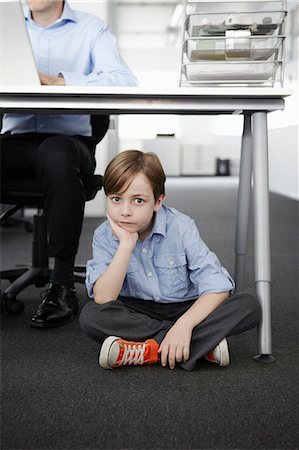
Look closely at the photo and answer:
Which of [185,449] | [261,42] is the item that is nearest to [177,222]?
[261,42]

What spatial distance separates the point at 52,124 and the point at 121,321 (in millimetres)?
812

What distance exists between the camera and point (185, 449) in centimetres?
91

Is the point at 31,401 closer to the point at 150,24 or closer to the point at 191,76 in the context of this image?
the point at 191,76

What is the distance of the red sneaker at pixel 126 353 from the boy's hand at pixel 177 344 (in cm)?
3

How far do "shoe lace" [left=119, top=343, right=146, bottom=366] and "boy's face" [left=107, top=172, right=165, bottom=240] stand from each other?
0.25 metres

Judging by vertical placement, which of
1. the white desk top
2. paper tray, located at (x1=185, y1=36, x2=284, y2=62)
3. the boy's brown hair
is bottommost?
the boy's brown hair

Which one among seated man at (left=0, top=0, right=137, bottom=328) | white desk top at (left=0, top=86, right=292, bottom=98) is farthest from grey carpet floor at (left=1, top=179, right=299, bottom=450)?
white desk top at (left=0, top=86, right=292, bottom=98)

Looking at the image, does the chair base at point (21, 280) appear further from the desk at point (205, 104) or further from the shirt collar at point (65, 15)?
the shirt collar at point (65, 15)

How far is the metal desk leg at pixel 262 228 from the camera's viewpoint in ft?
4.37

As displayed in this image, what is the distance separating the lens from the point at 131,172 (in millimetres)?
1295

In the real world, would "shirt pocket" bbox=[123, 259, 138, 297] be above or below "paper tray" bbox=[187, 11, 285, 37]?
below

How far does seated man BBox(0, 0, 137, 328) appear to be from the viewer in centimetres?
160

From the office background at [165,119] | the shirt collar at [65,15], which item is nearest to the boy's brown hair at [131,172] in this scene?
the shirt collar at [65,15]

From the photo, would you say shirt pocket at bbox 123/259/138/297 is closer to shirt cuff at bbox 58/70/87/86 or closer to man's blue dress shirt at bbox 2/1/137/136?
shirt cuff at bbox 58/70/87/86
